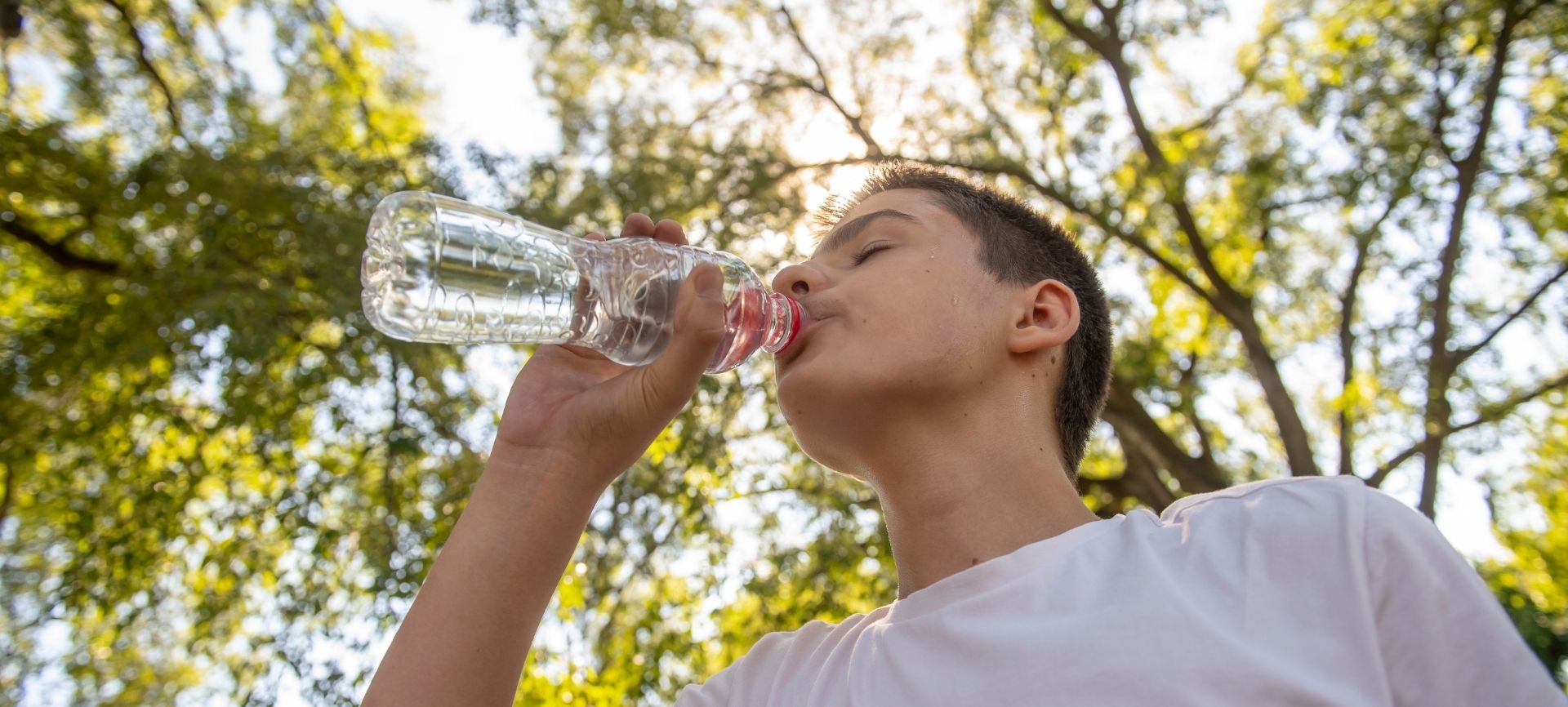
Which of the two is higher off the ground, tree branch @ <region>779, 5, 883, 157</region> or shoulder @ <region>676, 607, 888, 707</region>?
tree branch @ <region>779, 5, 883, 157</region>

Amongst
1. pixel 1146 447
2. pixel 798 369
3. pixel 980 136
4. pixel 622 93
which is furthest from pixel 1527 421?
pixel 798 369

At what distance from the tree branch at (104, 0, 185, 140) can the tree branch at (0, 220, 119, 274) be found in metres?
1.10

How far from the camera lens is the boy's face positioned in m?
2.03

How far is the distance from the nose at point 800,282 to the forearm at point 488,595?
0.60 meters

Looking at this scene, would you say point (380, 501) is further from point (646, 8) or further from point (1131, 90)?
point (1131, 90)

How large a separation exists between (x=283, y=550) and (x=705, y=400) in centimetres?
247

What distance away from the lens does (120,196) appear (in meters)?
6.76

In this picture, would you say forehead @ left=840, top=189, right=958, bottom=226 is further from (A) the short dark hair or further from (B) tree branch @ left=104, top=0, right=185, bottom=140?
(B) tree branch @ left=104, top=0, right=185, bottom=140

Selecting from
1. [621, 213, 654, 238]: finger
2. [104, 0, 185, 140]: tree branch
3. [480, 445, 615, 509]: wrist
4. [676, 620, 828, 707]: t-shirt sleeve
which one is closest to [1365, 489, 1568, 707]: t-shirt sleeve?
[676, 620, 828, 707]: t-shirt sleeve

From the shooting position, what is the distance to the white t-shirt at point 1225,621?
1.39 m

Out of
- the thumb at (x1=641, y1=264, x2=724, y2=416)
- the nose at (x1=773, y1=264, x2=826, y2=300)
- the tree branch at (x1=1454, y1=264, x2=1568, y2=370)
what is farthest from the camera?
the tree branch at (x1=1454, y1=264, x2=1568, y2=370)

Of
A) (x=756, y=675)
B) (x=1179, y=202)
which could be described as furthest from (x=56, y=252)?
(x=1179, y=202)

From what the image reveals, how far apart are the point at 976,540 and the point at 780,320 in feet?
1.94

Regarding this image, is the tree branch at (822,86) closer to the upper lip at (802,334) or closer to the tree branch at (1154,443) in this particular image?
the tree branch at (1154,443)
